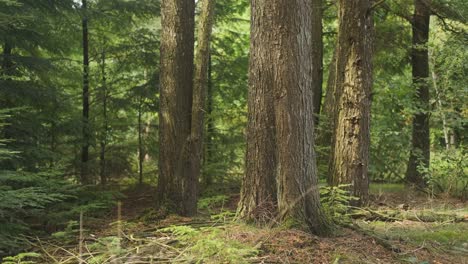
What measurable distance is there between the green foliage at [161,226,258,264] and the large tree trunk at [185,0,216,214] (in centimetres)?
313

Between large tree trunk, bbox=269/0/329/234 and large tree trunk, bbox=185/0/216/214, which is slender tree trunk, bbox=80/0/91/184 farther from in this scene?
large tree trunk, bbox=269/0/329/234

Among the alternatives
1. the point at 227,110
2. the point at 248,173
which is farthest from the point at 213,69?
the point at 248,173

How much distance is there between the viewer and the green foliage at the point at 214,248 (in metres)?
3.97

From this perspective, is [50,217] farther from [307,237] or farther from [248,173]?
[307,237]

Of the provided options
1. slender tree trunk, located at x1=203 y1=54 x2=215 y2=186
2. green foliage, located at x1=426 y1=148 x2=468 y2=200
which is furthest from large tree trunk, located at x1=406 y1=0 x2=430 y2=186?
slender tree trunk, located at x1=203 y1=54 x2=215 y2=186

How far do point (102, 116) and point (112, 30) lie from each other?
249cm

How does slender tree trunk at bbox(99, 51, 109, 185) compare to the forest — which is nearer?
the forest

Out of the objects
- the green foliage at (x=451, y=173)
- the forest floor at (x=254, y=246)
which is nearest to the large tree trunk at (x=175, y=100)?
the forest floor at (x=254, y=246)

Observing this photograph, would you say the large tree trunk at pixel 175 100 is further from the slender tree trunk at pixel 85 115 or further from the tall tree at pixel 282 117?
the slender tree trunk at pixel 85 115

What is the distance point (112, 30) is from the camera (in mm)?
13102

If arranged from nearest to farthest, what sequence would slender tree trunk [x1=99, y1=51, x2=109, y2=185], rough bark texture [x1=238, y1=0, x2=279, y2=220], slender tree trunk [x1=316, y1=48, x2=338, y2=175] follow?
rough bark texture [x1=238, y1=0, x2=279, y2=220], slender tree trunk [x1=316, y1=48, x2=338, y2=175], slender tree trunk [x1=99, y1=51, x2=109, y2=185]

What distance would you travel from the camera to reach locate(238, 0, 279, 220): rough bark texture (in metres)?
4.83

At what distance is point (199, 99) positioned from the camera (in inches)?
300

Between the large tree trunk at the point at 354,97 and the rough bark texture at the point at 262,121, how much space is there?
8.94ft
